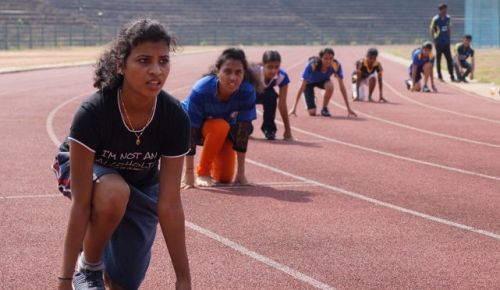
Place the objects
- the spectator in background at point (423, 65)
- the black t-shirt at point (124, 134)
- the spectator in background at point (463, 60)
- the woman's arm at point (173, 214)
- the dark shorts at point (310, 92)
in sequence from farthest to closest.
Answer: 1. the spectator in background at point (463, 60)
2. the spectator in background at point (423, 65)
3. the dark shorts at point (310, 92)
4. the woman's arm at point (173, 214)
5. the black t-shirt at point (124, 134)

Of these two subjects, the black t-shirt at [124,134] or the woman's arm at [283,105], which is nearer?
the black t-shirt at [124,134]

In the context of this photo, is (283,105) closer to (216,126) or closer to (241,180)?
(241,180)

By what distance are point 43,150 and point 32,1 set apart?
60.8 meters

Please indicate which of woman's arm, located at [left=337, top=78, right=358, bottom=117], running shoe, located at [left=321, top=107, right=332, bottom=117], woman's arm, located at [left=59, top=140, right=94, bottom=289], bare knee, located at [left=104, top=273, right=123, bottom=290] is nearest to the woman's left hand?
bare knee, located at [left=104, top=273, right=123, bottom=290]

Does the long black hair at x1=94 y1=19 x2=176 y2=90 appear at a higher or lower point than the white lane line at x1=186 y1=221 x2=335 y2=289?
higher

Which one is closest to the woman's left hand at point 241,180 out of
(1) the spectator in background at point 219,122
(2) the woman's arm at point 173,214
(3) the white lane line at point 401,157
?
Result: (1) the spectator in background at point 219,122

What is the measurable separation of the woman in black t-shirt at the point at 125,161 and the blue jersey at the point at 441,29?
2272cm

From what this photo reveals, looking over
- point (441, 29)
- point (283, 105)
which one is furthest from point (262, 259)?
point (441, 29)

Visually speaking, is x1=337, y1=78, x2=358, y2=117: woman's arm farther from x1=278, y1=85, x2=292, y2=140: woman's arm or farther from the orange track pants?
the orange track pants

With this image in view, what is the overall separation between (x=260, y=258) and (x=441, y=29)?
2152cm

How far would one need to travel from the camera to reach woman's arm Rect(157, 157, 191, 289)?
473 centimetres

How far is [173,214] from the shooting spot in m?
4.74

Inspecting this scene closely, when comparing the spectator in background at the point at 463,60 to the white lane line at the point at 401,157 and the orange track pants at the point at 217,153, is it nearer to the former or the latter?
the white lane line at the point at 401,157

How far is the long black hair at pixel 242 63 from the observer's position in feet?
27.7
